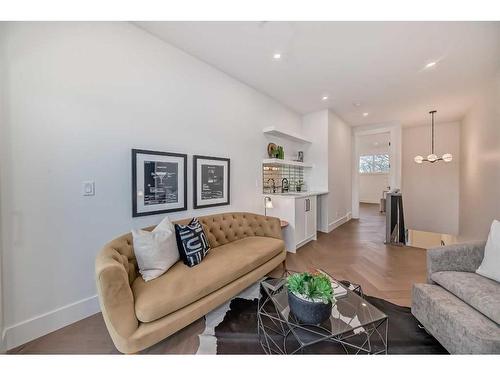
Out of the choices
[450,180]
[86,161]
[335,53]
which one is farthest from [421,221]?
[86,161]

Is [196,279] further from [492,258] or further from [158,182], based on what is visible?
[492,258]

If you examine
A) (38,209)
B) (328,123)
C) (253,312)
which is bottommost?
(253,312)

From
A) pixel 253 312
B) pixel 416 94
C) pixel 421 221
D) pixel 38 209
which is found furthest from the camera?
pixel 421 221

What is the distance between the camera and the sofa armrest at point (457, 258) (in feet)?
5.87

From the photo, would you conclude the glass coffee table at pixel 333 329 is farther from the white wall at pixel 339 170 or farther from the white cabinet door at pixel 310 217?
the white wall at pixel 339 170

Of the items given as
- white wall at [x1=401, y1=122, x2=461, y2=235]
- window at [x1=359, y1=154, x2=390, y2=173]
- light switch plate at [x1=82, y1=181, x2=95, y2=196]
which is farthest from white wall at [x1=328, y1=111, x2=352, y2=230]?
window at [x1=359, y1=154, x2=390, y2=173]

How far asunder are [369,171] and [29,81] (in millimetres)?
11923

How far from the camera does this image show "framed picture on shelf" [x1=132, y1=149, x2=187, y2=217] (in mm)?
2160

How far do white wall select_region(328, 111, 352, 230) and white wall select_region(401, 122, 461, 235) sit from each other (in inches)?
79.2

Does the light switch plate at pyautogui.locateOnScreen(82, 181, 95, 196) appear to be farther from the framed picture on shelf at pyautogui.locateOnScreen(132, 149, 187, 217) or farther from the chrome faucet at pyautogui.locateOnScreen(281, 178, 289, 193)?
the chrome faucet at pyautogui.locateOnScreen(281, 178, 289, 193)

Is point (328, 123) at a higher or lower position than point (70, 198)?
higher

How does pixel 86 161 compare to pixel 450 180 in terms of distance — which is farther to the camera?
pixel 450 180

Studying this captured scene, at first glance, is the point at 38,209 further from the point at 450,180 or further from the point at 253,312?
the point at 450,180

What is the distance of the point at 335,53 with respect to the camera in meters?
2.60
